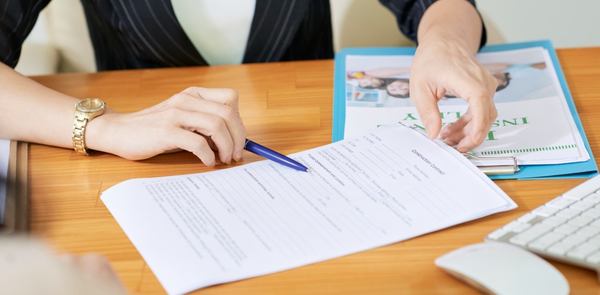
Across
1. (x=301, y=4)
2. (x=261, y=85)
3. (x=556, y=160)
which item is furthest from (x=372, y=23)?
(x=556, y=160)

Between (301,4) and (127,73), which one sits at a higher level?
(301,4)

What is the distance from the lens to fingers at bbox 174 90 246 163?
100cm

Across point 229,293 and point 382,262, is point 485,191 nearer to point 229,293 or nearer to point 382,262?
point 382,262

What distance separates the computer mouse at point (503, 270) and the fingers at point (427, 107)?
0.24 m

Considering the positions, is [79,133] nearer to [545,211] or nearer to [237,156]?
[237,156]

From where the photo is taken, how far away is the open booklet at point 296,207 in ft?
2.67

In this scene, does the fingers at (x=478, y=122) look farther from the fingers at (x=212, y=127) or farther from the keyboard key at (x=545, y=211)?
the fingers at (x=212, y=127)

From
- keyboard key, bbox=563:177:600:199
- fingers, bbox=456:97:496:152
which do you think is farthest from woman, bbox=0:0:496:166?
keyboard key, bbox=563:177:600:199

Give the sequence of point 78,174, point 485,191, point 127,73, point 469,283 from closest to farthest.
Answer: point 469,283
point 485,191
point 78,174
point 127,73

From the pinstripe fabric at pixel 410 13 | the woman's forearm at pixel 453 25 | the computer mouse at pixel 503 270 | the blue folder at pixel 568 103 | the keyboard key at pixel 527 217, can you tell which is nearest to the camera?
the computer mouse at pixel 503 270

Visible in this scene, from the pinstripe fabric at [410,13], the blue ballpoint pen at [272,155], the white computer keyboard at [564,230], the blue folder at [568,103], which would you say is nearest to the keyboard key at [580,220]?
the white computer keyboard at [564,230]

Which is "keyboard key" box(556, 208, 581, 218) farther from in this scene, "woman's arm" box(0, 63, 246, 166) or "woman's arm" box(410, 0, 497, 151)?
"woman's arm" box(0, 63, 246, 166)

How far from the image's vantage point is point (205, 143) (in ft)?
3.23

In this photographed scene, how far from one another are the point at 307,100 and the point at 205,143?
9.5 inches
